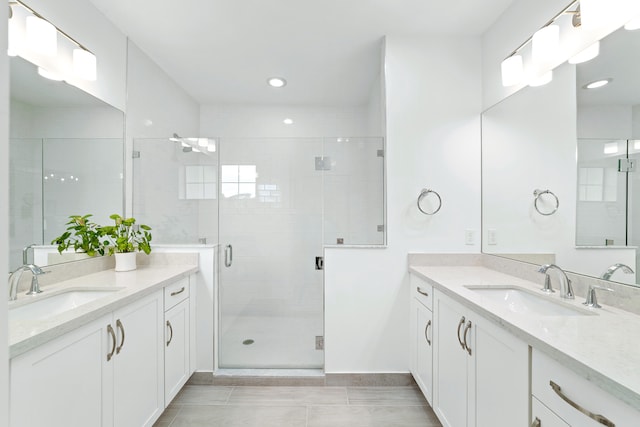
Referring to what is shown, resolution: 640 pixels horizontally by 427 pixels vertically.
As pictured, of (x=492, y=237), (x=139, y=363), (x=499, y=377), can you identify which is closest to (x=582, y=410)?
(x=499, y=377)

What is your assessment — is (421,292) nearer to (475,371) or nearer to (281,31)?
(475,371)

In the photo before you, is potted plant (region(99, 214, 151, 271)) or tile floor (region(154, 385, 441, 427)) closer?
tile floor (region(154, 385, 441, 427))

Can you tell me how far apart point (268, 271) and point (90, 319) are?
4.78ft

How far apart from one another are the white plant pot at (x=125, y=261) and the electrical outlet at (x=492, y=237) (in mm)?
2565

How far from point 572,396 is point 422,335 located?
1.28 meters

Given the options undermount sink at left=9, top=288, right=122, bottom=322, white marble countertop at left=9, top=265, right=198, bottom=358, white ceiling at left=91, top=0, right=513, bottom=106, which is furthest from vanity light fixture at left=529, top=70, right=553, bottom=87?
undermount sink at left=9, top=288, right=122, bottom=322

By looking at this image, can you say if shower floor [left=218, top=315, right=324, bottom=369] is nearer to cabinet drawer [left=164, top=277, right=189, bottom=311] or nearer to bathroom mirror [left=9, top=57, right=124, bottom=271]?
cabinet drawer [left=164, top=277, right=189, bottom=311]

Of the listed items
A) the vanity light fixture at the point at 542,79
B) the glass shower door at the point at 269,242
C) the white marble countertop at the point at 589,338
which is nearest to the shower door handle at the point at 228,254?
the glass shower door at the point at 269,242

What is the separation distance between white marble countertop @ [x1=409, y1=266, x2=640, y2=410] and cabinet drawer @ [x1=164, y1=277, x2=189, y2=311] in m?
1.69

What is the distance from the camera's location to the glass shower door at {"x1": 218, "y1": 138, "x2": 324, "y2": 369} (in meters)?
→ 2.55

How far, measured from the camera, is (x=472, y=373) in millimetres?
1438

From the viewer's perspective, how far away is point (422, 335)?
2111 mm

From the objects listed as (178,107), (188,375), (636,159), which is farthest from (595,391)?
(178,107)

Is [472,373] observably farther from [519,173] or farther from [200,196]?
[200,196]
